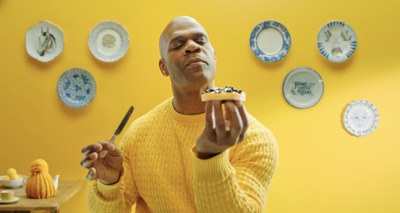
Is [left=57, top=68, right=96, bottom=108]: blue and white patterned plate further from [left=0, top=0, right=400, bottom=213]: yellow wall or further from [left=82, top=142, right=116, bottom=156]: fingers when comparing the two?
[left=82, top=142, right=116, bottom=156]: fingers

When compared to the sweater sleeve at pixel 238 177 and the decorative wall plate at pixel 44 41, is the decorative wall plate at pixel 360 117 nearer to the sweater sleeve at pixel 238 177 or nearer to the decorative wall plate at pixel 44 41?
the sweater sleeve at pixel 238 177

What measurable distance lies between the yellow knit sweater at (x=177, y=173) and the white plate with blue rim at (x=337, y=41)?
137 centimetres

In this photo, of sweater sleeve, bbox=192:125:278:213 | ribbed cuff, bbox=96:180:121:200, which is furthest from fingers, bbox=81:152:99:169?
sweater sleeve, bbox=192:125:278:213

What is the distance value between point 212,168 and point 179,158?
1.08ft

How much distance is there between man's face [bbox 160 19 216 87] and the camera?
1208 millimetres

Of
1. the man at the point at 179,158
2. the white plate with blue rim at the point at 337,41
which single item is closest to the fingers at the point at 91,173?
the man at the point at 179,158

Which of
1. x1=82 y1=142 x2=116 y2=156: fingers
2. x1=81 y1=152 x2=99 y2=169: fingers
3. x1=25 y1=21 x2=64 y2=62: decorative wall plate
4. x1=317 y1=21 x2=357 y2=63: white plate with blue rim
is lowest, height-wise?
x1=81 y1=152 x2=99 y2=169: fingers

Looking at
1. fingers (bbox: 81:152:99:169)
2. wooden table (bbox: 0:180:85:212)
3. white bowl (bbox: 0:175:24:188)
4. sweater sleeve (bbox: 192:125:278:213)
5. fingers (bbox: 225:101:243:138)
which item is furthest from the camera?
white bowl (bbox: 0:175:24:188)

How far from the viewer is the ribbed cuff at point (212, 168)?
3.06 feet

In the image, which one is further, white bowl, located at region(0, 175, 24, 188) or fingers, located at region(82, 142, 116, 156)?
white bowl, located at region(0, 175, 24, 188)

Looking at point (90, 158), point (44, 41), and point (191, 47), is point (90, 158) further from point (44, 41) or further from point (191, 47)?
point (44, 41)

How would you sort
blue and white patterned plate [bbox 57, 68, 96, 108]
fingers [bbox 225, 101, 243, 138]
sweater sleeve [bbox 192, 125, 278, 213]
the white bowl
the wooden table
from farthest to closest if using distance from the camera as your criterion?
blue and white patterned plate [bbox 57, 68, 96, 108] → the white bowl → the wooden table → sweater sleeve [bbox 192, 125, 278, 213] → fingers [bbox 225, 101, 243, 138]

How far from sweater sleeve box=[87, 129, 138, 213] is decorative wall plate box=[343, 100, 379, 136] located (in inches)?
62.2

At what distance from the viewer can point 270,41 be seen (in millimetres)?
2451
